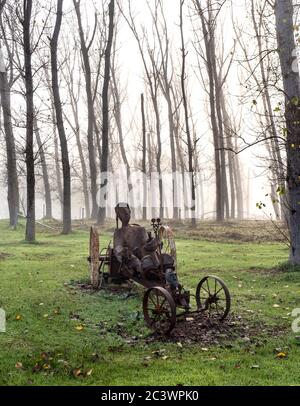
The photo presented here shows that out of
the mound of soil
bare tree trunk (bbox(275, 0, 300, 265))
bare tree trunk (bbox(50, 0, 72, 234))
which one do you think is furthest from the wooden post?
bare tree trunk (bbox(50, 0, 72, 234))

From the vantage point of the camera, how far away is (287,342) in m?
6.95

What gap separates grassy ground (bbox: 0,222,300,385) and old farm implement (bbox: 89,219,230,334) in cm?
36

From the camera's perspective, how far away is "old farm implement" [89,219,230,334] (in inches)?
297

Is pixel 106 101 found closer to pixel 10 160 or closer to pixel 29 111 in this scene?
pixel 10 160

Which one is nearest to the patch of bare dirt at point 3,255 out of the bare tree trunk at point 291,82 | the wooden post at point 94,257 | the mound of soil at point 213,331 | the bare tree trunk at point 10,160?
the wooden post at point 94,257

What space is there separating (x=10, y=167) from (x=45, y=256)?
1163 centimetres

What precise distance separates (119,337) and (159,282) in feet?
6.20

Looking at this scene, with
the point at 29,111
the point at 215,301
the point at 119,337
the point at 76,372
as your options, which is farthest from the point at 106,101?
the point at 76,372

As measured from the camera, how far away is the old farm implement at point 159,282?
7531 mm

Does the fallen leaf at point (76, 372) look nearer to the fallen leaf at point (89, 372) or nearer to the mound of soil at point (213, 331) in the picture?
the fallen leaf at point (89, 372)

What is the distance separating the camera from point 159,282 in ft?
29.1

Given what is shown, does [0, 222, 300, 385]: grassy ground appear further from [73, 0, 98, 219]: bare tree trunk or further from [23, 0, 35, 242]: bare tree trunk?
[73, 0, 98, 219]: bare tree trunk
